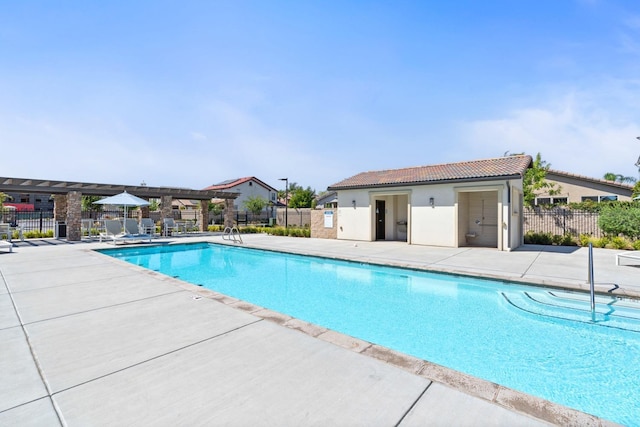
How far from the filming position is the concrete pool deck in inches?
83.5

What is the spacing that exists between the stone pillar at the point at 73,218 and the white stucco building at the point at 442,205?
537 inches

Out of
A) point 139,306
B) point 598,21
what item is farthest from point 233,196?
point 598,21

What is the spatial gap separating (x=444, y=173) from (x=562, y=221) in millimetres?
7582

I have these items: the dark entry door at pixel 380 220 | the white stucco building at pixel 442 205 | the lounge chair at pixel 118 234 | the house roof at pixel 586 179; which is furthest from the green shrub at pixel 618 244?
the lounge chair at pixel 118 234

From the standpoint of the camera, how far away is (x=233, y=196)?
73.1 ft

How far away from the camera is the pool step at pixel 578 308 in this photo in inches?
196

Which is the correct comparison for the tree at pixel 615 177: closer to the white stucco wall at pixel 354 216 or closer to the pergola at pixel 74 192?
the white stucco wall at pixel 354 216

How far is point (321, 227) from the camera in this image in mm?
18344

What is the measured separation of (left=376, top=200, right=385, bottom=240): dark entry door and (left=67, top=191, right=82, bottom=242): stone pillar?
15.8m

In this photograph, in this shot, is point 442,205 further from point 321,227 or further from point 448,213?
point 321,227

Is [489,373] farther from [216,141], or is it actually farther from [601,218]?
Answer: [216,141]

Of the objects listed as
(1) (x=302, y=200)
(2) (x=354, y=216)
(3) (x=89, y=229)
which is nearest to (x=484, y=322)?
(2) (x=354, y=216)

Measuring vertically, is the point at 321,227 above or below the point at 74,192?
below

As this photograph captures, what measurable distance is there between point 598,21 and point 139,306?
1423cm
